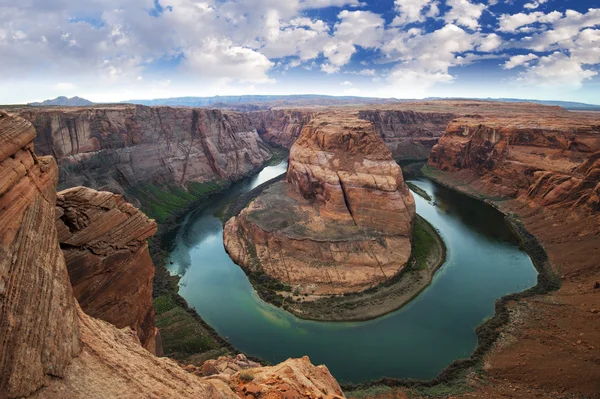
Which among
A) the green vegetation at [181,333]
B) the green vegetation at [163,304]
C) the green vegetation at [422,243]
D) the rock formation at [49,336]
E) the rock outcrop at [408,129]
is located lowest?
the green vegetation at [181,333]

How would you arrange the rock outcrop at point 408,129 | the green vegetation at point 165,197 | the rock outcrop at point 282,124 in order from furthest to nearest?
the rock outcrop at point 282,124 → the rock outcrop at point 408,129 → the green vegetation at point 165,197

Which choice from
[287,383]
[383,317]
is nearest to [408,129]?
[383,317]

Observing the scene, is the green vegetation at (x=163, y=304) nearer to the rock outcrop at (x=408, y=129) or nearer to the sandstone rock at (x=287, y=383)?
the sandstone rock at (x=287, y=383)

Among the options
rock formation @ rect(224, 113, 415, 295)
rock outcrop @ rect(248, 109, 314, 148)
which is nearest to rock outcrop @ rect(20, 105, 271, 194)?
rock formation @ rect(224, 113, 415, 295)

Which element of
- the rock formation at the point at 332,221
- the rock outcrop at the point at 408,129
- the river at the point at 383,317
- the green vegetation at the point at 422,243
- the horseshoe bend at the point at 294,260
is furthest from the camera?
the rock outcrop at the point at 408,129

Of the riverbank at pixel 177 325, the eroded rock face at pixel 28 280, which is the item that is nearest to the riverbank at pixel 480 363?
the riverbank at pixel 177 325

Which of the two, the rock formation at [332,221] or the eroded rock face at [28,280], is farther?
the rock formation at [332,221]

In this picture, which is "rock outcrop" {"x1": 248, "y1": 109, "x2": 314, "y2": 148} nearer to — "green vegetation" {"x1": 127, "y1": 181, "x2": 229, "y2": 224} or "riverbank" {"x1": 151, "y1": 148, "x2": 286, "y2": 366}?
"green vegetation" {"x1": 127, "y1": 181, "x2": 229, "y2": 224}
